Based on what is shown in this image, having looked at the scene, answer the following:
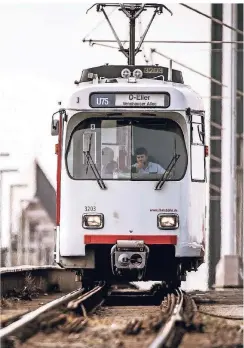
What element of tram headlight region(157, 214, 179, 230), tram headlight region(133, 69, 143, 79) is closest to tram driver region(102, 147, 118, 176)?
tram headlight region(157, 214, 179, 230)

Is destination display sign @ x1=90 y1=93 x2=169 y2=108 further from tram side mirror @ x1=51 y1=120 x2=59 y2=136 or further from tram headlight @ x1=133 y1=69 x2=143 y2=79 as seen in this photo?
tram headlight @ x1=133 y1=69 x2=143 y2=79

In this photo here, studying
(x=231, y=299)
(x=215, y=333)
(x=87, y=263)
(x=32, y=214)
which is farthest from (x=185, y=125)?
(x=32, y=214)

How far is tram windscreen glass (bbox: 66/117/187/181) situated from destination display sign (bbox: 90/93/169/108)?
206mm

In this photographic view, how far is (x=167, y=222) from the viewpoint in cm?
2103

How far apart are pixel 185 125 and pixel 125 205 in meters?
1.38

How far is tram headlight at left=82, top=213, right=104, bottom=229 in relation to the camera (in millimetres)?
20969

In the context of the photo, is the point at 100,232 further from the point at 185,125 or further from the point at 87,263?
the point at 185,125

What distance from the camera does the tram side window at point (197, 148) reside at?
21250 millimetres

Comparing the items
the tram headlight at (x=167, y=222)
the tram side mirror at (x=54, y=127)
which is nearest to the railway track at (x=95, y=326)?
the tram headlight at (x=167, y=222)

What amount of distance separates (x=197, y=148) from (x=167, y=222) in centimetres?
116

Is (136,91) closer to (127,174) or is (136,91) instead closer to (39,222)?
(127,174)

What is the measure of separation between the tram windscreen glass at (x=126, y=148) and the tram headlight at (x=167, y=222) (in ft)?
1.74

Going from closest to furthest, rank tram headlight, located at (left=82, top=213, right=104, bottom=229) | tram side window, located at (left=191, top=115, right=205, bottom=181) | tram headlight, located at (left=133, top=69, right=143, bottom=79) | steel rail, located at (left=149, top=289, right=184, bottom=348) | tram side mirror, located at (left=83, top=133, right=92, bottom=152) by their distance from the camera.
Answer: steel rail, located at (left=149, top=289, right=184, bottom=348) < tram headlight, located at (left=82, top=213, right=104, bottom=229) < tram side mirror, located at (left=83, top=133, right=92, bottom=152) < tram side window, located at (left=191, top=115, right=205, bottom=181) < tram headlight, located at (left=133, top=69, right=143, bottom=79)

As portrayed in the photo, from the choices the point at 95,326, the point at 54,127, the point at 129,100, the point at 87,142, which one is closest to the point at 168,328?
the point at 95,326
